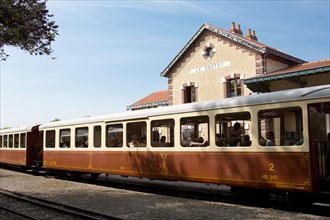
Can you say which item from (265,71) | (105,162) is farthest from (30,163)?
(265,71)

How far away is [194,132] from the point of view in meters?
10.0

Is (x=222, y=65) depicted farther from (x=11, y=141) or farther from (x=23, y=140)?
(x=11, y=141)

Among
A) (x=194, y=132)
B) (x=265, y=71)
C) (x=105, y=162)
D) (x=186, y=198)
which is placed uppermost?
(x=265, y=71)

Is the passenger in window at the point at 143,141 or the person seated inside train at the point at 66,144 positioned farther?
the person seated inside train at the point at 66,144

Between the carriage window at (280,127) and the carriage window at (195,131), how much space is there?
1562mm

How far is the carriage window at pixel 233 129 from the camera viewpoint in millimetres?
8820

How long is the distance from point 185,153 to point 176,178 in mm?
800

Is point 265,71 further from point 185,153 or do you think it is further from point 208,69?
point 185,153

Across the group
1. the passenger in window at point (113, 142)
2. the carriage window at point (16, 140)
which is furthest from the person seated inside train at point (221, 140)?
the carriage window at point (16, 140)

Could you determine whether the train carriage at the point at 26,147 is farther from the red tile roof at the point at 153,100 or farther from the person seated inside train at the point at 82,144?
the red tile roof at the point at 153,100

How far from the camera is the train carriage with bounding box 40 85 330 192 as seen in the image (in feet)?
25.5

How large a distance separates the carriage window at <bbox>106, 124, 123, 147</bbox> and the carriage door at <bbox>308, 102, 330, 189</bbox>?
6257 mm

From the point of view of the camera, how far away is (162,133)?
1086 cm

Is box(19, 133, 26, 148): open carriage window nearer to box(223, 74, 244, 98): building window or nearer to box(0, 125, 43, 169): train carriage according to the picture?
box(0, 125, 43, 169): train carriage
